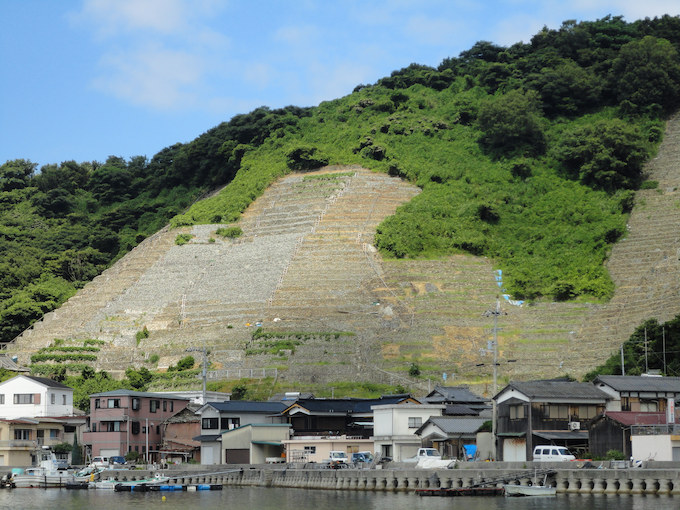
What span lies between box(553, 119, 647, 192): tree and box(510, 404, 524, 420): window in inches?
1857

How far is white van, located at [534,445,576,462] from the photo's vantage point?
148ft

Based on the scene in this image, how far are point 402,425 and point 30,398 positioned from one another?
26584 mm

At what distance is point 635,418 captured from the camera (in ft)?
153

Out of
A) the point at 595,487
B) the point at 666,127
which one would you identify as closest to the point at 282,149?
the point at 666,127

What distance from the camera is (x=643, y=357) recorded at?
2447 inches

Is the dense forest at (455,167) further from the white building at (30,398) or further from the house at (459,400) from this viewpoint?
the house at (459,400)

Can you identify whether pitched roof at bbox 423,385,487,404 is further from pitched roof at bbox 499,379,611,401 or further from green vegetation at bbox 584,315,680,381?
pitched roof at bbox 499,379,611,401

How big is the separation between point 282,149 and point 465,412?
58717 millimetres

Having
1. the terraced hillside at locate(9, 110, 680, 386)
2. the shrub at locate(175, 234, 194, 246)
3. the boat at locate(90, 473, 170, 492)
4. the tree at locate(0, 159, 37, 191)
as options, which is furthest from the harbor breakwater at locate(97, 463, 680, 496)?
the tree at locate(0, 159, 37, 191)

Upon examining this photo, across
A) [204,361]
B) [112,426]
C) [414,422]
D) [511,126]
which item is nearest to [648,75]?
[511,126]

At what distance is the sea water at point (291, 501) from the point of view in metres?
39.3

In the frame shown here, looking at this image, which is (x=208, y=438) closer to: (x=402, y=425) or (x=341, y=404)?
(x=341, y=404)

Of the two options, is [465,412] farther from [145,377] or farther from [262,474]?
[145,377]

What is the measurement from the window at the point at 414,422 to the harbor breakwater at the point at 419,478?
571 centimetres
